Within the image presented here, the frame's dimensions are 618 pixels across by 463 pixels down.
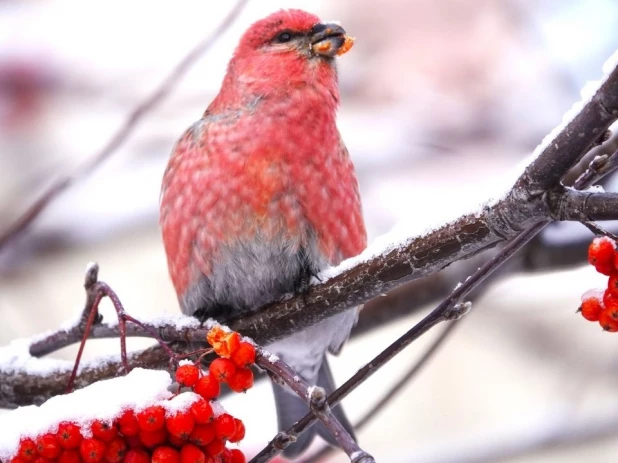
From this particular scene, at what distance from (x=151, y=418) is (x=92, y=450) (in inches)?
3.8

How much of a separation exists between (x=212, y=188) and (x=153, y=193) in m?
1.27

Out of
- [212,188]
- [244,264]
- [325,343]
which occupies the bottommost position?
[325,343]

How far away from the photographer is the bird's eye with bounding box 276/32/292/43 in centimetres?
239

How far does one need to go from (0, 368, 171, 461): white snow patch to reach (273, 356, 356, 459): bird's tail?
1.21 metres

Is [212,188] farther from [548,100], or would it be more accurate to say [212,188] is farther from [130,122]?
[548,100]

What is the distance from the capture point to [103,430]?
125 cm

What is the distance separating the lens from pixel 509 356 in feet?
14.4

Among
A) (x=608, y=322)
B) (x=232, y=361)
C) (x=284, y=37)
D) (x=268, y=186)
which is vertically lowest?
(x=608, y=322)

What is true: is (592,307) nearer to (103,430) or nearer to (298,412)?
(103,430)

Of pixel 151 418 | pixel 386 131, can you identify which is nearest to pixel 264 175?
pixel 151 418

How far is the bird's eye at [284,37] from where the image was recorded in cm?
→ 239

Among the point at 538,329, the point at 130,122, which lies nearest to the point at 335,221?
the point at 130,122

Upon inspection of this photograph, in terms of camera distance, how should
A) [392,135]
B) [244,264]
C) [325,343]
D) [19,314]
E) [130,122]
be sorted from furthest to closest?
1. [19,314]
2. [392,135]
3. [325,343]
4. [244,264]
5. [130,122]

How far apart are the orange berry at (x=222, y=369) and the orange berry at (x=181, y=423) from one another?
8cm
